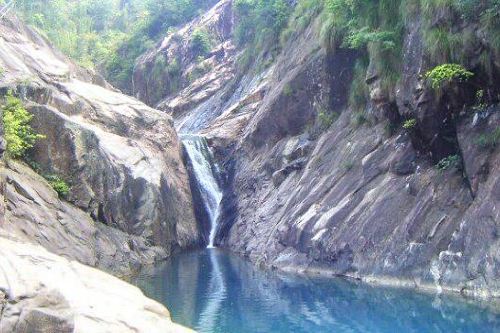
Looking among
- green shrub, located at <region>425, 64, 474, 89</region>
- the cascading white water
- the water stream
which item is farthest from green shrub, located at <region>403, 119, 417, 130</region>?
the cascading white water

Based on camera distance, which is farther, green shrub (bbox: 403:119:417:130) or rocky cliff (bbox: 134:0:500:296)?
green shrub (bbox: 403:119:417:130)

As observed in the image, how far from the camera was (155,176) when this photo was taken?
31.7 metres

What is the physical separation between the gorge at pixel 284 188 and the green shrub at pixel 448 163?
62mm

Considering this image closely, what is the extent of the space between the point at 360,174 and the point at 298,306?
7.69 m

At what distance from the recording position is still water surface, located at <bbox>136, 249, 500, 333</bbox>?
50.5 ft

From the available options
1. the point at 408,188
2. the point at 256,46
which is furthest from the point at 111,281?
the point at 256,46

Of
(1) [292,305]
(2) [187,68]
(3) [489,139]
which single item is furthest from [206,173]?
(3) [489,139]

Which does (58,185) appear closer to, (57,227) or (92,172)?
(92,172)

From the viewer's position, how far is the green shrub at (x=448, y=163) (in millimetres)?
20405

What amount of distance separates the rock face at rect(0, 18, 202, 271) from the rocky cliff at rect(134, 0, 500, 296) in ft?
→ 14.4

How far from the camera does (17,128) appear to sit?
24781 millimetres

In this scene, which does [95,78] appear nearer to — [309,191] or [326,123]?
[326,123]

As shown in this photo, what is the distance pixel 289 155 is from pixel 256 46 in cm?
1614

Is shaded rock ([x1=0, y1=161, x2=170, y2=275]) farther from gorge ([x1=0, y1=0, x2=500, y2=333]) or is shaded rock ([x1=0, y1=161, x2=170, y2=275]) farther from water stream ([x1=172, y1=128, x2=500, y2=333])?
water stream ([x1=172, y1=128, x2=500, y2=333])
